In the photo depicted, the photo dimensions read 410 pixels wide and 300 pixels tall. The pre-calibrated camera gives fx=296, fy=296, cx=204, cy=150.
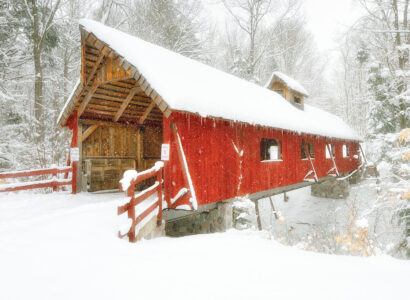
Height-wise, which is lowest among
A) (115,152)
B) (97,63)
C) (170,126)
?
(115,152)

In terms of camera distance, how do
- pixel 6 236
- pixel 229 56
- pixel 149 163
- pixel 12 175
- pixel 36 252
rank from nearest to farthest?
pixel 36 252 → pixel 6 236 → pixel 12 175 → pixel 149 163 → pixel 229 56

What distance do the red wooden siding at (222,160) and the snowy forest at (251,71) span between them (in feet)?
3.42

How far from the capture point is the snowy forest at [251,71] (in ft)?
28.6

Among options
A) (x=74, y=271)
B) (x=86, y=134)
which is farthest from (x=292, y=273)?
(x=86, y=134)

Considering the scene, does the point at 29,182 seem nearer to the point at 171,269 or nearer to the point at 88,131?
the point at 88,131

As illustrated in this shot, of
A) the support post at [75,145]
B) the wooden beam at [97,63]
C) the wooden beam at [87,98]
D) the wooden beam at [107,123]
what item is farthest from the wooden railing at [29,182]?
the wooden beam at [97,63]

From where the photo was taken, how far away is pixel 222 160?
28.9 feet

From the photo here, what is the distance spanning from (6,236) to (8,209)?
9.05ft

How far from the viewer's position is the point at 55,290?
10.7 feet

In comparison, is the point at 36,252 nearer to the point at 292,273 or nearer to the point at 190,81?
the point at 292,273

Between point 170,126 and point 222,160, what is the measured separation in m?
2.28

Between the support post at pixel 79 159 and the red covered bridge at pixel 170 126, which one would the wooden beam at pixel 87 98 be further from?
the support post at pixel 79 159

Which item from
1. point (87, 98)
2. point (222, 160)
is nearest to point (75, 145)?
point (87, 98)

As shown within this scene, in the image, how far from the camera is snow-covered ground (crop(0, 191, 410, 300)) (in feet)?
11.1
